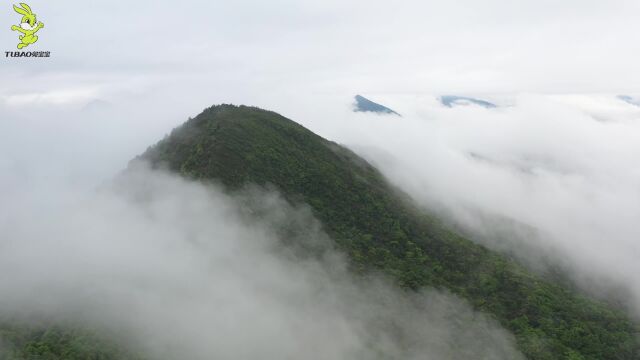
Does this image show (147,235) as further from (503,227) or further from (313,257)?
(503,227)

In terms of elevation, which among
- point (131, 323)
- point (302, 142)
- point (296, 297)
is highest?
point (302, 142)

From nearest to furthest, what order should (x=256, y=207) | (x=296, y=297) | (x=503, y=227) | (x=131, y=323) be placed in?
(x=131, y=323) → (x=296, y=297) → (x=256, y=207) → (x=503, y=227)

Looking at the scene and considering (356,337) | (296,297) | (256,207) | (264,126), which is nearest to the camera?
(356,337)

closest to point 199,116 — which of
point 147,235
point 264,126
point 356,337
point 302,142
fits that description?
point 264,126

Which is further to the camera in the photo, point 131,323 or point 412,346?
point 412,346

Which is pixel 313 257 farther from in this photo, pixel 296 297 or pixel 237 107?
pixel 237 107

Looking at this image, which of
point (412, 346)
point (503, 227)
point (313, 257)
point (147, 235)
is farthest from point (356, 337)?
point (503, 227)

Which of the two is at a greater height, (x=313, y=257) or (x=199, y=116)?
(x=199, y=116)
